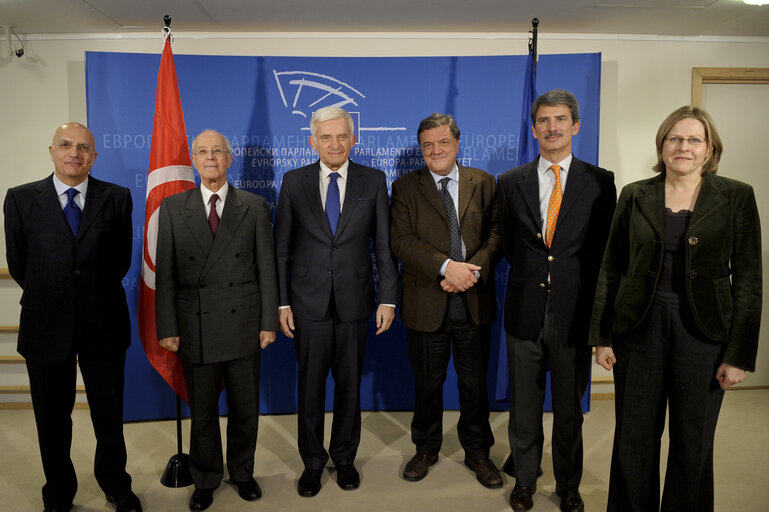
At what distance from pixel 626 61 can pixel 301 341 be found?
3.25 metres

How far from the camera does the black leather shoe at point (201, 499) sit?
2.62 meters

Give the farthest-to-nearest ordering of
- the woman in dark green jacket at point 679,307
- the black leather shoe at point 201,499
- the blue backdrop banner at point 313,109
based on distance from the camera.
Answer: the blue backdrop banner at point 313,109
the black leather shoe at point 201,499
the woman in dark green jacket at point 679,307

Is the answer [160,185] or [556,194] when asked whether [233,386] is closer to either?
[160,185]

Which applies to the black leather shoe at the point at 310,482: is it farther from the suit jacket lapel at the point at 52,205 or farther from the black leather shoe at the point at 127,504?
the suit jacket lapel at the point at 52,205

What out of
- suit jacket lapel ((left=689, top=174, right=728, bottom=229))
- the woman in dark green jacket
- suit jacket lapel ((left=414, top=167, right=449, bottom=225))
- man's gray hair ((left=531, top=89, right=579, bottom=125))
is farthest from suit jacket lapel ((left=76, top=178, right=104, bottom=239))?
suit jacket lapel ((left=689, top=174, right=728, bottom=229))

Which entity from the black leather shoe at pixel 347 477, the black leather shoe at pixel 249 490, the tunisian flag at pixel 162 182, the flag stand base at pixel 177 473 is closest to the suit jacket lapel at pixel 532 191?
the black leather shoe at pixel 347 477

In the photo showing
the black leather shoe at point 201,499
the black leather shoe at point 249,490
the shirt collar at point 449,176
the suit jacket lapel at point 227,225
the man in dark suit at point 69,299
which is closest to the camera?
the man in dark suit at point 69,299

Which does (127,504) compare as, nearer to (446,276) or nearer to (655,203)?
(446,276)

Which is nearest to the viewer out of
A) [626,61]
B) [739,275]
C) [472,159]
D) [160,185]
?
[739,275]

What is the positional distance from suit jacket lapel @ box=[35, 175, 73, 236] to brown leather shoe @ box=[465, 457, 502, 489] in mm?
2348

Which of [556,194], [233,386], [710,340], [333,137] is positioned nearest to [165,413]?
[233,386]

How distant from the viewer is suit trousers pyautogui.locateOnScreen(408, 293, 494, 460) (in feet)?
9.25

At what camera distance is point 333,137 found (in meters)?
2.67

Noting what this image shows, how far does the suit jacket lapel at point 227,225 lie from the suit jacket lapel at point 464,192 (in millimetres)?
1102
